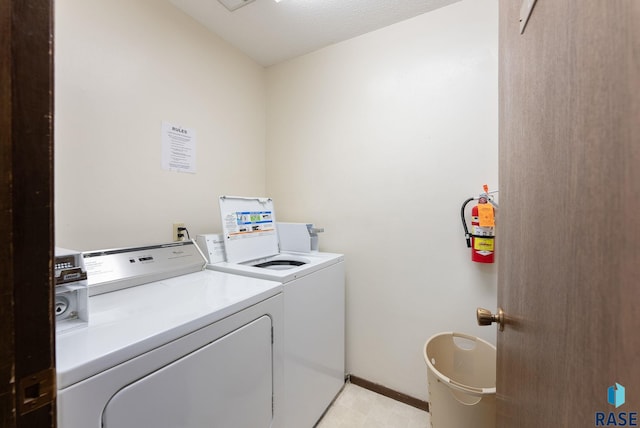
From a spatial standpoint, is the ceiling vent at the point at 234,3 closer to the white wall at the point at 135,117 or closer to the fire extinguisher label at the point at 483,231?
the white wall at the point at 135,117

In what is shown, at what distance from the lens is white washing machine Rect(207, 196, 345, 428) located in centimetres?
135

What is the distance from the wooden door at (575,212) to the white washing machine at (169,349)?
35.6 inches

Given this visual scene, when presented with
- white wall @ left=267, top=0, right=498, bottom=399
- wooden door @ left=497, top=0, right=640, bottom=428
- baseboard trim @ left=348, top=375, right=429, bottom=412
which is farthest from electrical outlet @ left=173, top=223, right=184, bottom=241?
wooden door @ left=497, top=0, right=640, bottom=428

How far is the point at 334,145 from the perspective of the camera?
2084mm

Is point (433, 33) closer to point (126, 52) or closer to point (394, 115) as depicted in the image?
point (394, 115)

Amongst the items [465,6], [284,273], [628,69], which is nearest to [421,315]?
[284,273]

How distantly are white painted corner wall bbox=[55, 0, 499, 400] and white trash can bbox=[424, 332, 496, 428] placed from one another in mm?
114

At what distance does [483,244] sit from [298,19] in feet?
6.40

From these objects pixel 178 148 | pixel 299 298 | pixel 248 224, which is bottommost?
pixel 299 298

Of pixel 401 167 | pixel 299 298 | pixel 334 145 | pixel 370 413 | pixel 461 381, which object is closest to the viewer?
pixel 299 298

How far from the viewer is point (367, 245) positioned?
1958 millimetres

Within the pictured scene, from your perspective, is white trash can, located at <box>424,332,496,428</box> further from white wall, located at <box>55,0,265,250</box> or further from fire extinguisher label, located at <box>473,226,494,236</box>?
white wall, located at <box>55,0,265,250</box>

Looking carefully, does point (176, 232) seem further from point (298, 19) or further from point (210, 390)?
point (298, 19)

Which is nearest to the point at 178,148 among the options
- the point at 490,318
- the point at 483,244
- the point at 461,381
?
the point at 490,318
